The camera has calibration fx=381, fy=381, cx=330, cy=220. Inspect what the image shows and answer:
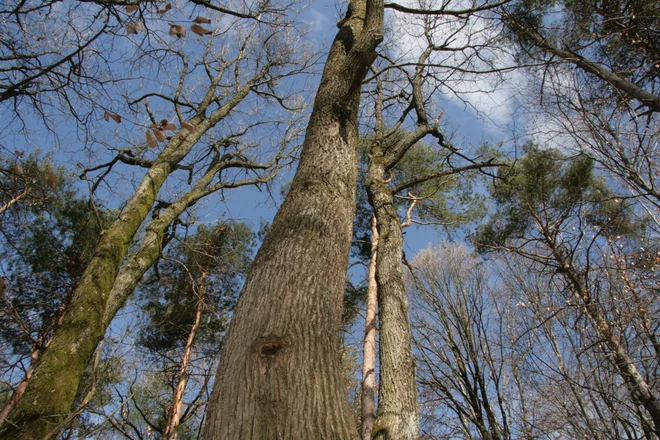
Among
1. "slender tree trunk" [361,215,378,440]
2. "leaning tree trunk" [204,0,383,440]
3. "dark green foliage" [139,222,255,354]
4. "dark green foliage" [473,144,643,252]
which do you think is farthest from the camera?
"dark green foliage" [139,222,255,354]

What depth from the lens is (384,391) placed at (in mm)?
2129

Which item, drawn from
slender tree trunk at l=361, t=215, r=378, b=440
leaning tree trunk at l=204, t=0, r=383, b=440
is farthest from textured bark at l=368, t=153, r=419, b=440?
slender tree trunk at l=361, t=215, r=378, b=440

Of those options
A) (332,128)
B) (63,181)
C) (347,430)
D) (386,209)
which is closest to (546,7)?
(386,209)

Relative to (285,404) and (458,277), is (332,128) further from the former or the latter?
(458,277)

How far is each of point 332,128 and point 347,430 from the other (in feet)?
5.33

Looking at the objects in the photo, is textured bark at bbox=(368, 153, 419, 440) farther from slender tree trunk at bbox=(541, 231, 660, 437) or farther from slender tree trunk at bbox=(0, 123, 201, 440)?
slender tree trunk at bbox=(541, 231, 660, 437)

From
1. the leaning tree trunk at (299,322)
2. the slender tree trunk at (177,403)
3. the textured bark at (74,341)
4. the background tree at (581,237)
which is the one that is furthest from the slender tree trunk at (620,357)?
the slender tree trunk at (177,403)

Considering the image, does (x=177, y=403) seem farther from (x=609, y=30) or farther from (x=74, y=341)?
(x=609, y=30)

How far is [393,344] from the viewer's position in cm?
232

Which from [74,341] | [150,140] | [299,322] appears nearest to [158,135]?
[150,140]

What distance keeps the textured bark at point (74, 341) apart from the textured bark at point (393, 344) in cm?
156

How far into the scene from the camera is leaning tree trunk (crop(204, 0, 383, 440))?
3.40 feet

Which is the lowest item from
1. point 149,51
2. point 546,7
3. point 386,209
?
point 386,209

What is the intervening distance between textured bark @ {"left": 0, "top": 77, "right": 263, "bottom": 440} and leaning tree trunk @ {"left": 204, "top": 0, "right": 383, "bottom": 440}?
747mm
